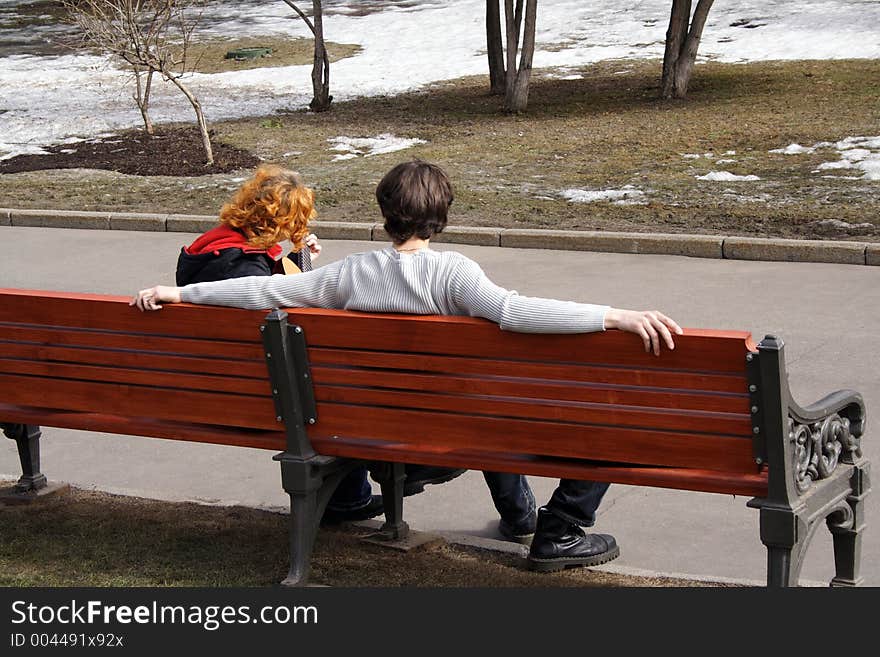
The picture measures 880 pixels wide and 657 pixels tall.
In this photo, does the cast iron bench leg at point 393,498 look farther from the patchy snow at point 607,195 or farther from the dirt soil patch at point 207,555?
the patchy snow at point 607,195

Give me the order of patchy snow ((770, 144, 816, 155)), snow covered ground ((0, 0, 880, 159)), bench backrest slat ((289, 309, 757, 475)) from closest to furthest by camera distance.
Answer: bench backrest slat ((289, 309, 757, 475))
patchy snow ((770, 144, 816, 155))
snow covered ground ((0, 0, 880, 159))

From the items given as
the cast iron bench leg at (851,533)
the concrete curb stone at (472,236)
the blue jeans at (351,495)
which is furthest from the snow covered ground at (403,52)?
the cast iron bench leg at (851,533)

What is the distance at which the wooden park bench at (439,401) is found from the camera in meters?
3.85

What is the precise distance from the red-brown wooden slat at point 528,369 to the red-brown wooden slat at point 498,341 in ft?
0.07

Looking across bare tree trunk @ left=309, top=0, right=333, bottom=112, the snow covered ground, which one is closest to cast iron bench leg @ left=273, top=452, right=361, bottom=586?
the snow covered ground

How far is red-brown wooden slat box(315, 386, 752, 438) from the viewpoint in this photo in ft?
12.7

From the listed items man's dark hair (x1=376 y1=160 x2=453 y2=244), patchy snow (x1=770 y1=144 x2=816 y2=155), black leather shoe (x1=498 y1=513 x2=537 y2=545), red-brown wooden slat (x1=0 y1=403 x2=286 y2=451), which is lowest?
black leather shoe (x1=498 y1=513 x2=537 y2=545)

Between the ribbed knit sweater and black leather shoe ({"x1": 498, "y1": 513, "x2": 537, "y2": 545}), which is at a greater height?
the ribbed knit sweater

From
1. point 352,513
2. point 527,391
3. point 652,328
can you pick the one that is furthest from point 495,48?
point 652,328

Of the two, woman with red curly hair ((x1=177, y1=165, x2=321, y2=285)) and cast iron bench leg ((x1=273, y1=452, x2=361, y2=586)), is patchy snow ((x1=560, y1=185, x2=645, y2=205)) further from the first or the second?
cast iron bench leg ((x1=273, y1=452, x2=361, y2=586))

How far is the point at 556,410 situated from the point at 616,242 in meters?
7.51

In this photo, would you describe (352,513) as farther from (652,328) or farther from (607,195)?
(607,195)

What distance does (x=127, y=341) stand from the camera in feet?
15.2

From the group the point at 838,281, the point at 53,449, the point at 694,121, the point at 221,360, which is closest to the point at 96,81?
the point at 694,121
